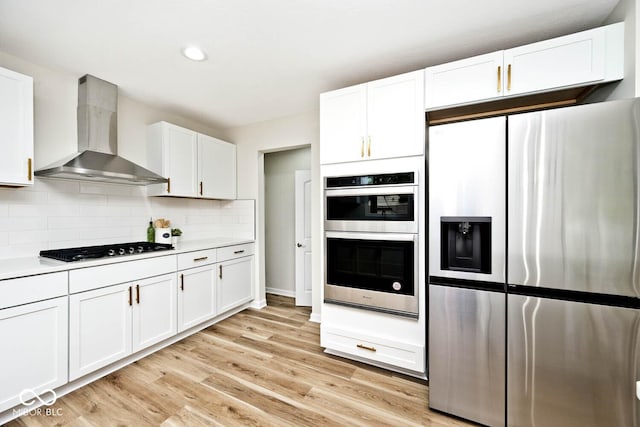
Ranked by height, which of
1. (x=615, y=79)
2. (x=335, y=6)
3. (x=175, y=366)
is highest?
(x=335, y=6)

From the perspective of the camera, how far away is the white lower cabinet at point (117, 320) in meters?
1.86

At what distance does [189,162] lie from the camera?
10.0ft

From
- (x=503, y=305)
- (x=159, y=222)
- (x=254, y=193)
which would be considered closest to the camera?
(x=503, y=305)

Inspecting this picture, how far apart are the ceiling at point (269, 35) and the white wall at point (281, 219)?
1742mm

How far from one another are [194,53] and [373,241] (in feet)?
6.61

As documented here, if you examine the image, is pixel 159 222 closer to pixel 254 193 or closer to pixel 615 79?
pixel 254 193

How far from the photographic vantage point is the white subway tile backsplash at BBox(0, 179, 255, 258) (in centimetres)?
202

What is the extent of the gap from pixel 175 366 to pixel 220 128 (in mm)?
3024

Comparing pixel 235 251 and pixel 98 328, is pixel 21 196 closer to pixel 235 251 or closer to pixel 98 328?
pixel 98 328

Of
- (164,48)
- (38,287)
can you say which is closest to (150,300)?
(38,287)

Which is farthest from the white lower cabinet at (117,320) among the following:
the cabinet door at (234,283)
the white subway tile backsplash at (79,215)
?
the white subway tile backsplash at (79,215)

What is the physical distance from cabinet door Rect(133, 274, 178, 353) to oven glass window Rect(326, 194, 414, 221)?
5.49 feet

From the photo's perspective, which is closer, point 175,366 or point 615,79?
point 615,79

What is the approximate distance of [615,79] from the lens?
4.98 ft
